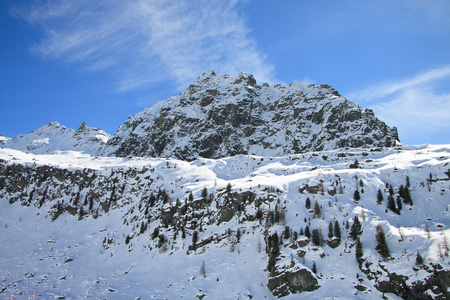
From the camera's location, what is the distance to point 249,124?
150875 mm

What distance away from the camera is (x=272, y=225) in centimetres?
3803

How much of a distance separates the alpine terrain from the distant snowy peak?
55.0 metres

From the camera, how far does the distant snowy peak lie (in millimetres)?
123688

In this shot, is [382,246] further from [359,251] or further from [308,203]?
[308,203]

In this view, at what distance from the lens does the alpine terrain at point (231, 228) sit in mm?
29266

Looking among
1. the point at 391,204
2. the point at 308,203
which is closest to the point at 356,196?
the point at 391,204

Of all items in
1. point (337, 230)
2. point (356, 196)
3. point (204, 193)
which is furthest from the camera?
point (204, 193)

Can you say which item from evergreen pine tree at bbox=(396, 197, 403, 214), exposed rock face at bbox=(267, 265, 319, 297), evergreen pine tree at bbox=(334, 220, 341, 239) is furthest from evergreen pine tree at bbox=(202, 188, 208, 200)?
evergreen pine tree at bbox=(396, 197, 403, 214)

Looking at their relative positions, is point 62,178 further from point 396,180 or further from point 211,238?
point 396,180

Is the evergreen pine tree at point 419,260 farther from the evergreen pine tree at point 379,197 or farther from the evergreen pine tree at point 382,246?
the evergreen pine tree at point 379,197

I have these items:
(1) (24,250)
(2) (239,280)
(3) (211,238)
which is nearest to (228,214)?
(3) (211,238)

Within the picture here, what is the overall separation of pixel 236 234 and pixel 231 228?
1.72 m

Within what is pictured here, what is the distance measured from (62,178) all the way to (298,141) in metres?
101

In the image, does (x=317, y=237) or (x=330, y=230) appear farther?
(x=330, y=230)
